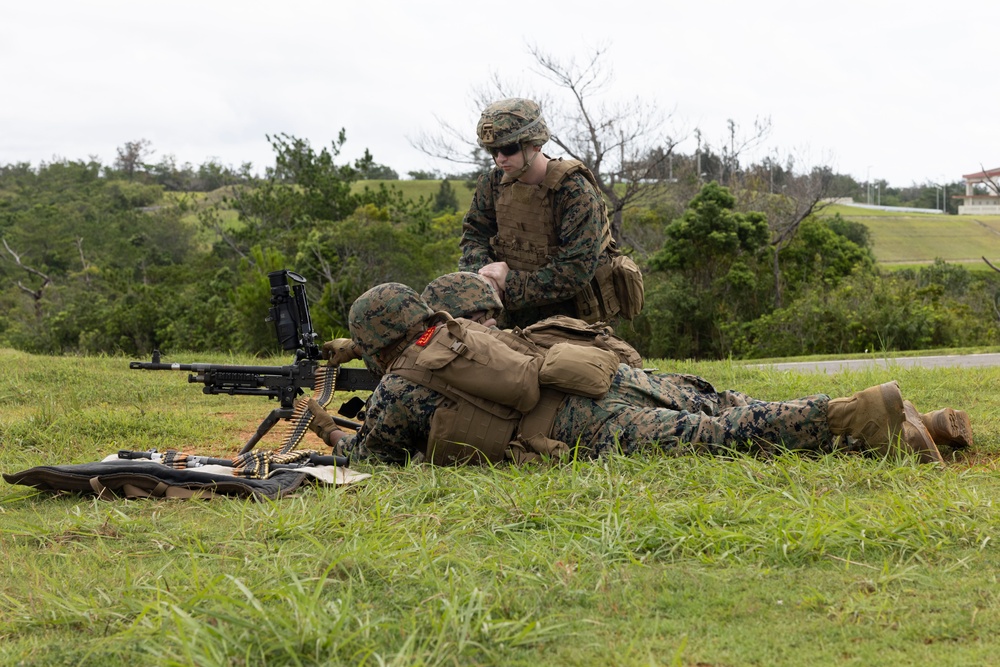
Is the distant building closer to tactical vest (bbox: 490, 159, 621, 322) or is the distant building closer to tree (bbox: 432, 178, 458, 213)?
tree (bbox: 432, 178, 458, 213)

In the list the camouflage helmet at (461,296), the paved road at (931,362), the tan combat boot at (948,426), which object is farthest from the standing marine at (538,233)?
the paved road at (931,362)

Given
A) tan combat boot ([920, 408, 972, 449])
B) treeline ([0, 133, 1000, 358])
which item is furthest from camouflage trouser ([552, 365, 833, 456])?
treeline ([0, 133, 1000, 358])

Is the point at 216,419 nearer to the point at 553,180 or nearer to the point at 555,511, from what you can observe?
the point at 553,180

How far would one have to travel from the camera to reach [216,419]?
7246mm

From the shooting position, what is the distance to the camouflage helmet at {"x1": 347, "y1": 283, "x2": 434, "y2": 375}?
466 cm

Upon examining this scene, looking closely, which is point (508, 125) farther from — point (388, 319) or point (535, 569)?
point (535, 569)

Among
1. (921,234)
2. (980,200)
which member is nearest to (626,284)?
(921,234)

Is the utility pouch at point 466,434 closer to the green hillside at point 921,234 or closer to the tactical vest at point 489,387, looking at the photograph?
the tactical vest at point 489,387

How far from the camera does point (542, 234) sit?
5.71 meters

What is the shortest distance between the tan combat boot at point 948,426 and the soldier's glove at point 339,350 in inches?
111

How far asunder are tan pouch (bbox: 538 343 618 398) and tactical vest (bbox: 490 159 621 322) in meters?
1.20

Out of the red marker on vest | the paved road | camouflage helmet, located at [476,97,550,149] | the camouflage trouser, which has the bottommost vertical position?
the paved road

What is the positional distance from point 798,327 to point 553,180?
18.4 metres

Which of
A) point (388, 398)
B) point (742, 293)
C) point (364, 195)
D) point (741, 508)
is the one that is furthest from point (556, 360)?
point (364, 195)
